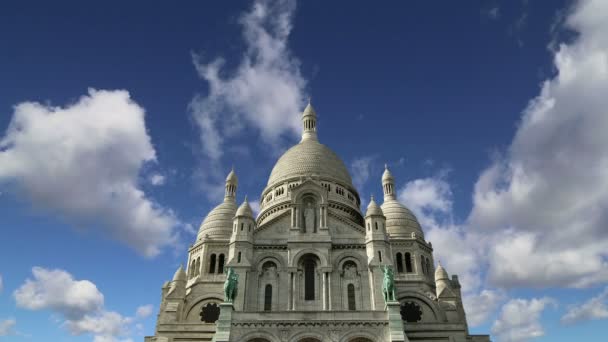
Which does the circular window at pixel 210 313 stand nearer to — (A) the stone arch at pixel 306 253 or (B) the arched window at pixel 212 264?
(B) the arched window at pixel 212 264

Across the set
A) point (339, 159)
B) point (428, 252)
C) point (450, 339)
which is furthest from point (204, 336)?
point (339, 159)

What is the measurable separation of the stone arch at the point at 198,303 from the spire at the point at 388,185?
22.2m

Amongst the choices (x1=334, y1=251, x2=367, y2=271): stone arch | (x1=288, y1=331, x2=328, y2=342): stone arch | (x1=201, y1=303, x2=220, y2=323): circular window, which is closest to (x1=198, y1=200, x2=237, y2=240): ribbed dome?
(x1=201, y1=303, x2=220, y2=323): circular window

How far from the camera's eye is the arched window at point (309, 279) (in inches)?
1443

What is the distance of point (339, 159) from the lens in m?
57.6

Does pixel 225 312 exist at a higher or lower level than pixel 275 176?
lower

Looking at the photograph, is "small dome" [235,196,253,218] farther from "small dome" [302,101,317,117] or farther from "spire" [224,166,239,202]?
"small dome" [302,101,317,117]

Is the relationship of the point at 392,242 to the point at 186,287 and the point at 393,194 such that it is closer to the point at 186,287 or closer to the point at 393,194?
the point at 393,194

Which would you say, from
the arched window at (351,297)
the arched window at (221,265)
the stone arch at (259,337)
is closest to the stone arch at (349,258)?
the arched window at (351,297)

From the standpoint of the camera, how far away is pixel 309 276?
3772 centimetres

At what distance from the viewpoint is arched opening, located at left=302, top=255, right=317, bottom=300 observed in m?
36.7

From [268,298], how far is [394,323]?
32.9 feet

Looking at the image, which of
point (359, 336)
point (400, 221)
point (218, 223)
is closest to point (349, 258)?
point (359, 336)

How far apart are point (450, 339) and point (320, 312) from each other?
13479 millimetres
